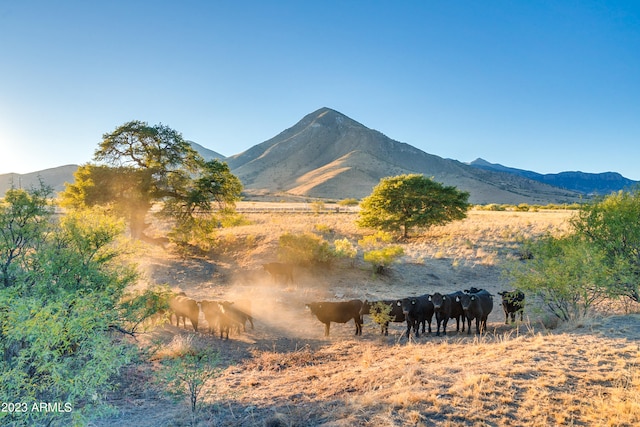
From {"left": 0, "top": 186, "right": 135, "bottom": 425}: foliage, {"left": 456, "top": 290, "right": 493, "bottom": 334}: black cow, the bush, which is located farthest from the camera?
the bush

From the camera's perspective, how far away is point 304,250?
74.8 ft

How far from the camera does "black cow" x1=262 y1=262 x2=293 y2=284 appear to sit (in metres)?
21.6

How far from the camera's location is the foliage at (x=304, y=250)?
22750mm

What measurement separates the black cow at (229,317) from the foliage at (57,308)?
401 centimetres

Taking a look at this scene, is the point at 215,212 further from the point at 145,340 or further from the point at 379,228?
the point at 145,340

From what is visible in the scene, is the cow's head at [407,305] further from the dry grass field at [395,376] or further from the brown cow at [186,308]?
the brown cow at [186,308]

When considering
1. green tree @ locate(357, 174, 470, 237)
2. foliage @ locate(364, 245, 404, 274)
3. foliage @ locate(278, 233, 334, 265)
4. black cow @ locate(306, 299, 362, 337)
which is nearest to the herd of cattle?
black cow @ locate(306, 299, 362, 337)

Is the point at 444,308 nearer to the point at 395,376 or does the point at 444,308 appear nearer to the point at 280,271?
the point at 395,376

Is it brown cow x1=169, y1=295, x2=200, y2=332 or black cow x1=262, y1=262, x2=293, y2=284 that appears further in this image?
black cow x1=262, y1=262, x2=293, y2=284

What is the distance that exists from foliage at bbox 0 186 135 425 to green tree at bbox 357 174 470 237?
29.1 metres

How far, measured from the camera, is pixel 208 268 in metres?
24.9

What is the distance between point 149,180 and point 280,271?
14299 mm

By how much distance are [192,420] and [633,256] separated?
674 inches

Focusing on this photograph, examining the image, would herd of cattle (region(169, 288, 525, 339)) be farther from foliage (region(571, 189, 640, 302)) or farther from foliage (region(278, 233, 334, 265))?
foliage (region(278, 233, 334, 265))
